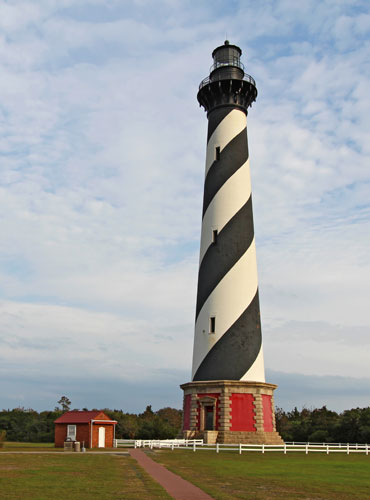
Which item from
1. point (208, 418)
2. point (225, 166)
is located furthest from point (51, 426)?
point (225, 166)

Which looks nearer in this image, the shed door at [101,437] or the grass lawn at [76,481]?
the grass lawn at [76,481]

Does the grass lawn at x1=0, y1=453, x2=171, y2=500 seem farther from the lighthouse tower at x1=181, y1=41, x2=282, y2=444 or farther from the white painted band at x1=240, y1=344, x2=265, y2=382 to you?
the white painted band at x1=240, y1=344, x2=265, y2=382

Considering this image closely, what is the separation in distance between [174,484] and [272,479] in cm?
343

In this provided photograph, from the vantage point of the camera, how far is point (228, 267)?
1321 inches

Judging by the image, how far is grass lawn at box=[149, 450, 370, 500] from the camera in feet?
40.4

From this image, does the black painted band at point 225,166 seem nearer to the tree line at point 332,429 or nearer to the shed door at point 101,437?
the shed door at point 101,437

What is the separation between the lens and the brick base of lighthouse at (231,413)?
3044cm

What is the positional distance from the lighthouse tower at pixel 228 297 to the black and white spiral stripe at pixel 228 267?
60 mm

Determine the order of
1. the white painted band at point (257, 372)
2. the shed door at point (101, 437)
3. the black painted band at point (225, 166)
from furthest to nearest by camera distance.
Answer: the black painted band at point (225, 166) < the shed door at point (101, 437) < the white painted band at point (257, 372)

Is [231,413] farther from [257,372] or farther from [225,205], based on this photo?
[225,205]

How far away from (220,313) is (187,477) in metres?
17.8

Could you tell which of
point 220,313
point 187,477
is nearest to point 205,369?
point 220,313

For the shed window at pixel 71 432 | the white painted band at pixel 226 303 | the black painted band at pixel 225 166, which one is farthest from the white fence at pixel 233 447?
the black painted band at pixel 225 166

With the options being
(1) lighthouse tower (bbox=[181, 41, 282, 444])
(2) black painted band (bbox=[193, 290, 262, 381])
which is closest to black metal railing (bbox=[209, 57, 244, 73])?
(1) lighthouse tower (bbox=[181, 41, 282, 444])
